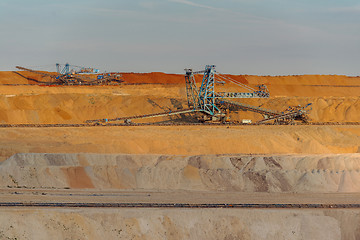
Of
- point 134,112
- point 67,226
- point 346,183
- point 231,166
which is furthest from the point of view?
point 134,112

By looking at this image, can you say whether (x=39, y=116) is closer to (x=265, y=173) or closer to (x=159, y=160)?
(x=159, y=160)

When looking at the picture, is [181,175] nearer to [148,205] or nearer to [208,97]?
[148,205]

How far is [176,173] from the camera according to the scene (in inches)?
1852

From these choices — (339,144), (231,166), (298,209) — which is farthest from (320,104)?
(298,209)

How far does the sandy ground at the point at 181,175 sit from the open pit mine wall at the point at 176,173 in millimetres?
87

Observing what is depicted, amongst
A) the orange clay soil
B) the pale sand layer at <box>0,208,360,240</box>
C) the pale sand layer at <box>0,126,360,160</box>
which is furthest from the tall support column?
the pale sand layer at <box>0,208,360,240</box>

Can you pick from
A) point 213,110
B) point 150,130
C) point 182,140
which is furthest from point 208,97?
point 182,140

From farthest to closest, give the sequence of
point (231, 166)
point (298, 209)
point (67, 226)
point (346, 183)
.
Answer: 1. point (231, 166)
2. point (346, 183)
3. point (298, 209)
4. point (67, 226)

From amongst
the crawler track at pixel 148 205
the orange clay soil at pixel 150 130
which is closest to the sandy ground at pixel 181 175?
the orange clay soil at pixel 150 130

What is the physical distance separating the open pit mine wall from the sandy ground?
0.09m

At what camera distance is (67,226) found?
3447 cm

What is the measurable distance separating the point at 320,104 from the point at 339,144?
84.3ft

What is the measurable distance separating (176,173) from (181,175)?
1.67 ft

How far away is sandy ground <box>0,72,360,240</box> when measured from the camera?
34.8 metres
